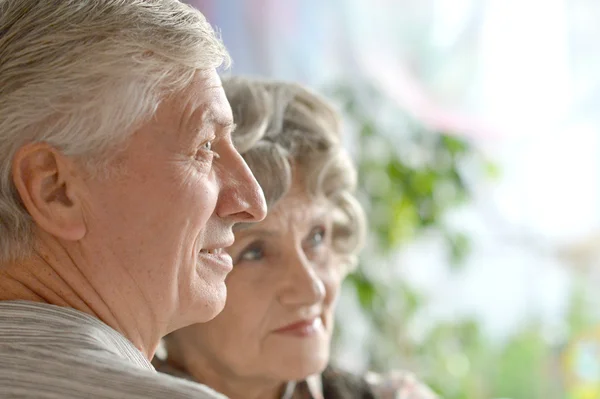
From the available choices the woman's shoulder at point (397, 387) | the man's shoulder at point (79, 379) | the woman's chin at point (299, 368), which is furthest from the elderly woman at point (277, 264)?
the man's shoulder at point (79, 379)

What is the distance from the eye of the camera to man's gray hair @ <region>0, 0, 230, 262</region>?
1205 millimetres

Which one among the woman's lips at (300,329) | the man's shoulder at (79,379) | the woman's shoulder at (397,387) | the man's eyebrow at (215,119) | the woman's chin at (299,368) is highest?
the man's eyebrow at (215,119)

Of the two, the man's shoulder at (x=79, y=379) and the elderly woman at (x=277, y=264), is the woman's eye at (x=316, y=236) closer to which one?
the elderly woman at (x=277, y=264)

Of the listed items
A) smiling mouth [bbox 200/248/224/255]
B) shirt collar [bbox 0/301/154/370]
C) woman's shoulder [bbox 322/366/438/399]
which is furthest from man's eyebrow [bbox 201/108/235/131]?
woman's shoulder [bbox 322/366/438/399]

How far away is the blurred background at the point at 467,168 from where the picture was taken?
3461 mm

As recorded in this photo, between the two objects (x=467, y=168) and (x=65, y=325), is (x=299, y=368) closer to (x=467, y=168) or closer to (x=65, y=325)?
(x=65, y=325)

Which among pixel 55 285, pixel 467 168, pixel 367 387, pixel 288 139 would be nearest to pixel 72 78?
pixel 55 285

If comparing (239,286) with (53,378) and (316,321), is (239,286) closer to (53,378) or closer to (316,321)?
(316,321)

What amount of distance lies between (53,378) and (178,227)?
27cm

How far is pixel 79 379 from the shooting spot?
108cm

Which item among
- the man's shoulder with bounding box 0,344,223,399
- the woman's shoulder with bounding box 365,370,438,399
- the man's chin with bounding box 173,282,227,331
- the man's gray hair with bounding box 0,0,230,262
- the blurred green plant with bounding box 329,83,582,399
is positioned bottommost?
the blurred green plant with bounding box 329,83,582,399

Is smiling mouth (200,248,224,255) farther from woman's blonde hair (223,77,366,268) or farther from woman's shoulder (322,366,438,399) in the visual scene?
woman's shoulder (322,366,438,399)

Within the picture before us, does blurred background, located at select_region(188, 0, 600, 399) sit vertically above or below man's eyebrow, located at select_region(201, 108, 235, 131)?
below

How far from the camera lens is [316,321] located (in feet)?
5.98
